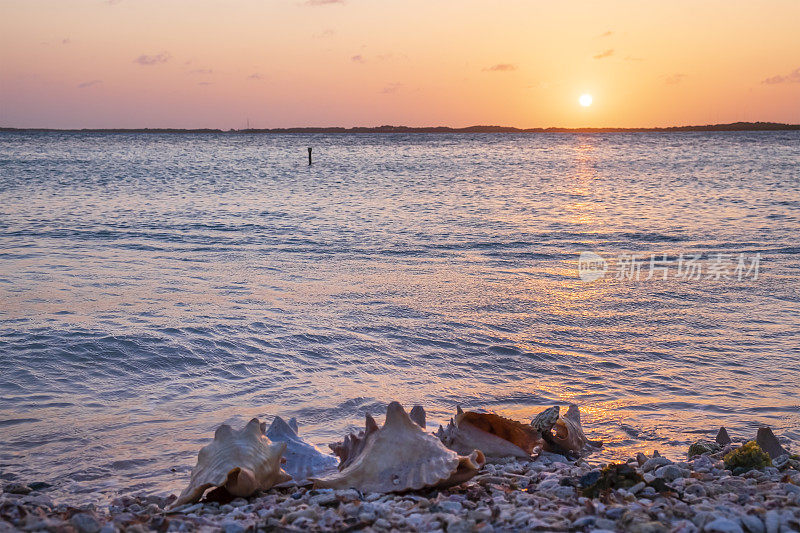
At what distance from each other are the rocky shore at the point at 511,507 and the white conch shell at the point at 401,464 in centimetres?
9

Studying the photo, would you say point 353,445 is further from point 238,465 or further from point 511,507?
point 511,507

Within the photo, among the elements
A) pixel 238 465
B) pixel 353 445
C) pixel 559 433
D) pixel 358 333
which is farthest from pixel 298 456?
pixel 358 333

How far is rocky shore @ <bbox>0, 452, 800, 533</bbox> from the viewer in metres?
3.39

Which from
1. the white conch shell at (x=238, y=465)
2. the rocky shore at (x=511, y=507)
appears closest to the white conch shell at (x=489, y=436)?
the rocky shore at (x=511, y=507)

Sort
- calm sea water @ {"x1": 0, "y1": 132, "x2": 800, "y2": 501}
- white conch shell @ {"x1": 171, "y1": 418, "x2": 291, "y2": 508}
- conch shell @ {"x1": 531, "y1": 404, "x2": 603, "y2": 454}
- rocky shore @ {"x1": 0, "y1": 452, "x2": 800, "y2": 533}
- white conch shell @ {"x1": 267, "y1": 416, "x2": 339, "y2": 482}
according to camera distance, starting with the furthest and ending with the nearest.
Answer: calm sea water @ {"x1": 0, "y1": 132, "x2": 800, "y2": 501} → conch shell @ {"x1": 531, "y1": 404, "x2": 603, "y2": 454} → white conch shell @ {"x1": 267, "y1": 416, "x2": 339, "y2": 482} → white conch shell @ {"x1": 171, "y1": 418, "x2": 291, "y2": 508} → rocky shore @ {"x1": 0, "y1": 452, "x2": 800, "y2": 533}

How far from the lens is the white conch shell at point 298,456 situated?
16.0ft

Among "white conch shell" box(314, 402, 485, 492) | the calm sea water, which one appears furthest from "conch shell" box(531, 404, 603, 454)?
"white conch shell" box(314, 402, 485, 492)

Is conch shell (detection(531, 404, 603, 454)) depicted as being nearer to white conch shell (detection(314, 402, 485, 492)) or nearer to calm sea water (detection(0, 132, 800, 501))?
calm sea water (detection(0, 132, 800, 501))

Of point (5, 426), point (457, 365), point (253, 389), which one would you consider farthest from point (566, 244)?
point (5, 426)

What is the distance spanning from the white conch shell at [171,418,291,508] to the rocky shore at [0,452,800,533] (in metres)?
0.09

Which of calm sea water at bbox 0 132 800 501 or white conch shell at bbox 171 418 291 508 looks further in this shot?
calm sea water at bbox 0 132 800 501

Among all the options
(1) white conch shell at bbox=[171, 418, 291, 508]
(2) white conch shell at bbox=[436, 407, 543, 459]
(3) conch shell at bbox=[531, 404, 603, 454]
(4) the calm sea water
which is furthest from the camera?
(4) the calm sea water

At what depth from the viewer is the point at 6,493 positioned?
15.1 ft

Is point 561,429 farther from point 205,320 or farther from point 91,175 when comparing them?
point 91,175
